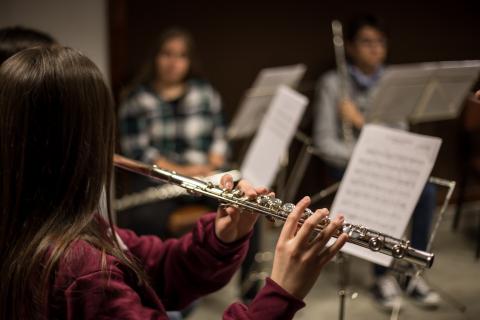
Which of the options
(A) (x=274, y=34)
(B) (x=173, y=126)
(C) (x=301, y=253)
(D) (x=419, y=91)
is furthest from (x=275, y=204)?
(A) (x=274, y=34)

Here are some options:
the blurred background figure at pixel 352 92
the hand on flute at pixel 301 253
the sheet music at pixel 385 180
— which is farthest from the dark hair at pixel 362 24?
the hand on flute at pixel 301 253

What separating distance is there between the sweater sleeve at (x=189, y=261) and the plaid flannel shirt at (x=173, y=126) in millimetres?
1197

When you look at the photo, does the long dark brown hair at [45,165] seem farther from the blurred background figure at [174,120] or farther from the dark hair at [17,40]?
the blurred background figure at [174,120]

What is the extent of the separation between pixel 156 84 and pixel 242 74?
616mm

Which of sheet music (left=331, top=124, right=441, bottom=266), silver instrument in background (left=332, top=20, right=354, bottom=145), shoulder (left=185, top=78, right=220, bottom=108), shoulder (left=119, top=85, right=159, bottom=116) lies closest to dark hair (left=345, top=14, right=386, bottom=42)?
silver instrument in background (left=332, top=20, right=354, bottom=145)

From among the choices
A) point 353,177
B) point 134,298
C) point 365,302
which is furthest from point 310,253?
point 365,302

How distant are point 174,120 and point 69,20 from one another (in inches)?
26.0

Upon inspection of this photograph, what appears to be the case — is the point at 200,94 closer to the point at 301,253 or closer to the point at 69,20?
the point at 69,20

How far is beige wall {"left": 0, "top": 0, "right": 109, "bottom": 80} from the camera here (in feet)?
8.03

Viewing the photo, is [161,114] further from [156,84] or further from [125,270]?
[125,270]

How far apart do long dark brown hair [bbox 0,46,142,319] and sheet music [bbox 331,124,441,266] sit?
672 millimetres

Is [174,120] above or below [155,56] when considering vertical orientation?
below

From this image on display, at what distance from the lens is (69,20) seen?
255cm

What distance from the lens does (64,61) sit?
908 mm
